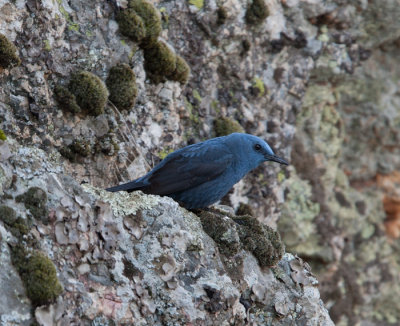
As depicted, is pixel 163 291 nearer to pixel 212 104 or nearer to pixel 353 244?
pixel 212 104

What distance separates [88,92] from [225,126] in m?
3.07

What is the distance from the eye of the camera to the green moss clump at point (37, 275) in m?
4.45

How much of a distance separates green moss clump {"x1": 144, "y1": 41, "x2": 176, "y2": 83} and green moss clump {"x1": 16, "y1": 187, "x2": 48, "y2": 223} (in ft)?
13.2

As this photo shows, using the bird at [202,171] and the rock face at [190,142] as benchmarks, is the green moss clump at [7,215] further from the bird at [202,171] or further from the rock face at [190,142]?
the bird at [202,171]

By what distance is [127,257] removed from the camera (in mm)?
5418

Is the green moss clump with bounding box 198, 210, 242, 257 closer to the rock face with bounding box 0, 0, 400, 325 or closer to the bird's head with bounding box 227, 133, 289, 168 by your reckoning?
the rock face with bounding box 0, 0, 400, 325

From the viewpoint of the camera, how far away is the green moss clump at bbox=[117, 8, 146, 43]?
823 centimetres

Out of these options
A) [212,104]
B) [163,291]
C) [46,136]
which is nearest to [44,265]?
[163,291]

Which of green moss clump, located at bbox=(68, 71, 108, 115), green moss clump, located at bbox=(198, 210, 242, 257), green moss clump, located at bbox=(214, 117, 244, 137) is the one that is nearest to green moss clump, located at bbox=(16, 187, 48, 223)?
green moss clump, located at bbox=(198, 210, 242, 257)

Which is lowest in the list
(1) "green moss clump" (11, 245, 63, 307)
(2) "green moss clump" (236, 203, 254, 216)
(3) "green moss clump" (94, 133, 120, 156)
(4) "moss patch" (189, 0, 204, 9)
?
(2) "green moss clump" (236, 203, 254, 216)

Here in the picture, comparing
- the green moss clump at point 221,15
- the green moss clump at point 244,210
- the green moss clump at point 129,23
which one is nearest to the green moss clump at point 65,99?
the green moss clump at point 129,23

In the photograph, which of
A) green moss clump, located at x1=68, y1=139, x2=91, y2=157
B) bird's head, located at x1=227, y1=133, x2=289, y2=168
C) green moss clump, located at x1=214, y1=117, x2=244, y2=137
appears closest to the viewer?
green moss clump, located at x1=68, y1=139, x2=91, y2=157

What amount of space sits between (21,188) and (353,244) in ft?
30.0

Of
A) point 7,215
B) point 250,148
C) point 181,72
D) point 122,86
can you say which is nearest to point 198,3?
point 181,72
